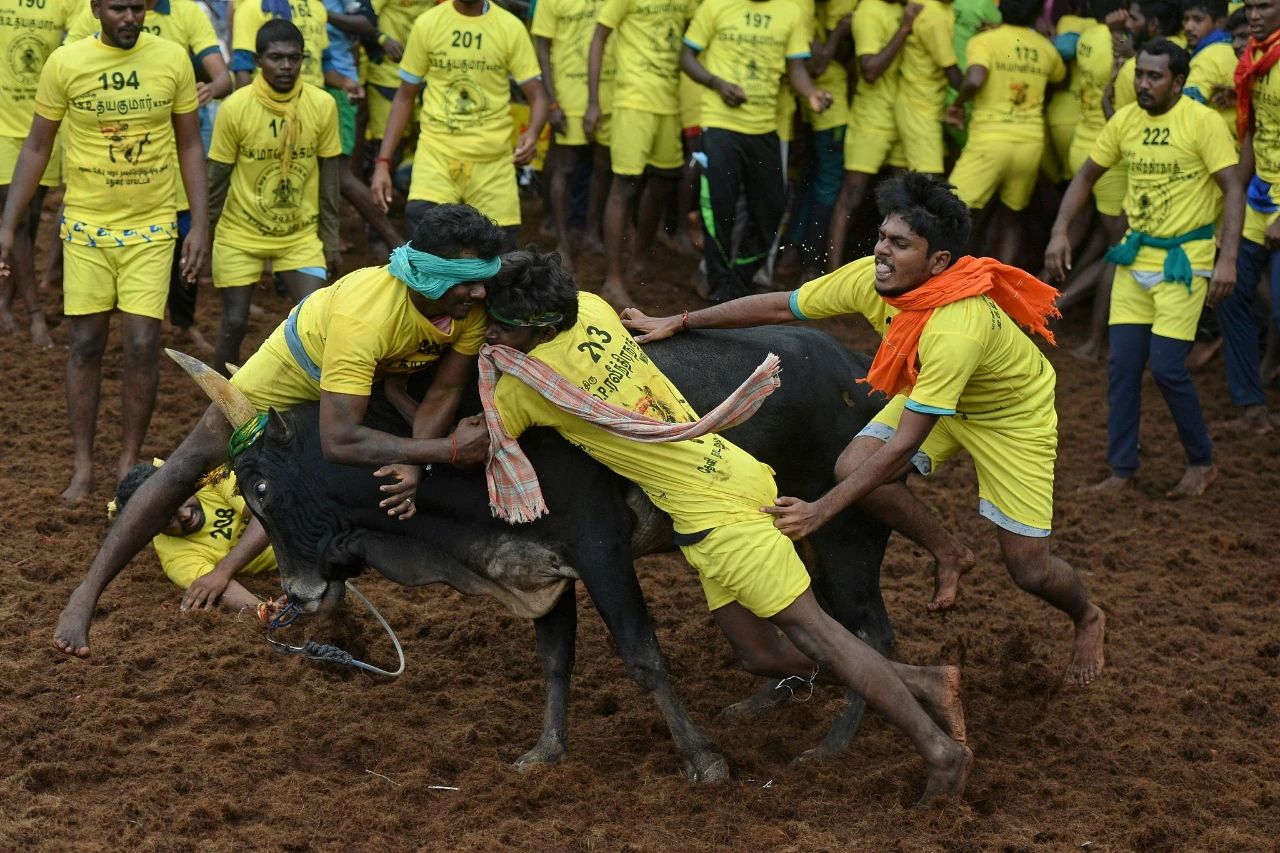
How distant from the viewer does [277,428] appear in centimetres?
570

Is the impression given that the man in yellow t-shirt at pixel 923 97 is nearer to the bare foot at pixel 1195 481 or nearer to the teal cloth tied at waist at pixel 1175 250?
the teal cloth tied at waist at pixel 1175 250

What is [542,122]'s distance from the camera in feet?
32.3

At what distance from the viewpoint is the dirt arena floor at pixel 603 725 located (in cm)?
530

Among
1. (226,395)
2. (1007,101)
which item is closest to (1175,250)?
(1007,101)

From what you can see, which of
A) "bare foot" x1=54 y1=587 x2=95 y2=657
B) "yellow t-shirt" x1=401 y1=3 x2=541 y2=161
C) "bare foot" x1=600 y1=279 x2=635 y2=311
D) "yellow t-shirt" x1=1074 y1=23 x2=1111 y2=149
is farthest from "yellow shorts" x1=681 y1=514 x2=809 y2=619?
"yellow t-shirt" x1=1074 y1=23 x2=1111 y2=149

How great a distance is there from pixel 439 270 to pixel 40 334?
5.52m

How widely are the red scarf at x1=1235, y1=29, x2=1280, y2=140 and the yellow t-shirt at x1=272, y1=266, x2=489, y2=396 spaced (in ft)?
16.9

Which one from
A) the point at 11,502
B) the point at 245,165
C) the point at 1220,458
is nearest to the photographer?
the point at 11,502

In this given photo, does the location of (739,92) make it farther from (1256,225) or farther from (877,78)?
(1256,225)

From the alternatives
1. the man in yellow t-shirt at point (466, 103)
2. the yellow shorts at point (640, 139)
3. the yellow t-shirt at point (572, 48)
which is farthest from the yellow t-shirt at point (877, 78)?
the man in yellow t-shirt at point (466, 103)

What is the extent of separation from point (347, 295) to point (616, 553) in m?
1.24

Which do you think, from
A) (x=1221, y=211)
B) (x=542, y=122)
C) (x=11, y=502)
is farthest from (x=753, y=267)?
(x=11, y=502)

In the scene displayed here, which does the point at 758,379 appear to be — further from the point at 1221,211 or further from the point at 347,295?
the point at 1221,211

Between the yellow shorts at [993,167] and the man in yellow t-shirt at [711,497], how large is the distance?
591cm
